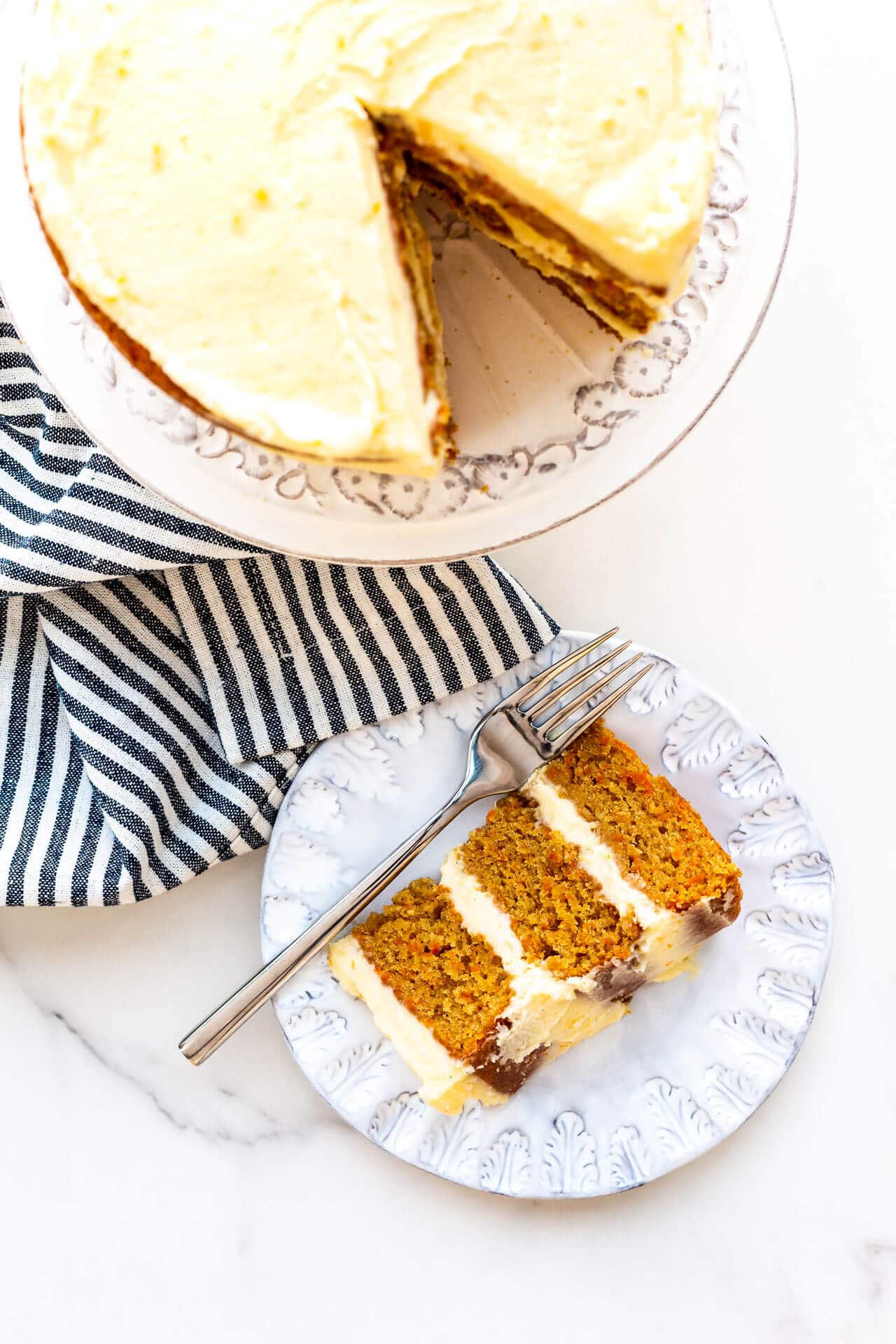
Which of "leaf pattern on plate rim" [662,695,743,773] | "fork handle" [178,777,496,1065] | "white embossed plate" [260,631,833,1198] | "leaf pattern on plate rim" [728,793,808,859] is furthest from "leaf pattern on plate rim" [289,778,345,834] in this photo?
"leaf pattern on plate rim" [728,793,808,859]

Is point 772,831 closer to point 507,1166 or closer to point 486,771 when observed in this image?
point 486,771

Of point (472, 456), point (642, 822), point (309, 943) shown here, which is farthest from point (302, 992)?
point (472, 456)

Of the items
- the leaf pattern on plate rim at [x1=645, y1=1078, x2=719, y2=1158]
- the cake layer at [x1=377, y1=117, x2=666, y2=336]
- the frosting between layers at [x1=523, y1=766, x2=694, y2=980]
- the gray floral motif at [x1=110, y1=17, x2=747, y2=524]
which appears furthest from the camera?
the leaf pattern on plate rim at [x1=645, y1=1078, x2=719, y2=1158]

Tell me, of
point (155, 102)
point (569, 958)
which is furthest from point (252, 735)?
point (155, 102)

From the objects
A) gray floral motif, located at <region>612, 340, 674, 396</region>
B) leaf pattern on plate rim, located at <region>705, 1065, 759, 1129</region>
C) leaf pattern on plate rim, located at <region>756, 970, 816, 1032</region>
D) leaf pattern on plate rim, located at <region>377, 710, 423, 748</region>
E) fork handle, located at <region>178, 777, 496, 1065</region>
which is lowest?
leaf pattern on plate rim, located at <region>705, 1065, 759, 1129</region>

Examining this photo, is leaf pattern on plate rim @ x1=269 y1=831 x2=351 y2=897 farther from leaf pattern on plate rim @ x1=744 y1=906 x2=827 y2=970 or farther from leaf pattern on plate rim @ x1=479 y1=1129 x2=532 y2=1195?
leaf pattern on plate rim @ x1=744 y1=906 x2=827 y2=970

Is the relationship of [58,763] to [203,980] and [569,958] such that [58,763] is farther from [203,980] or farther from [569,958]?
[569,958]
